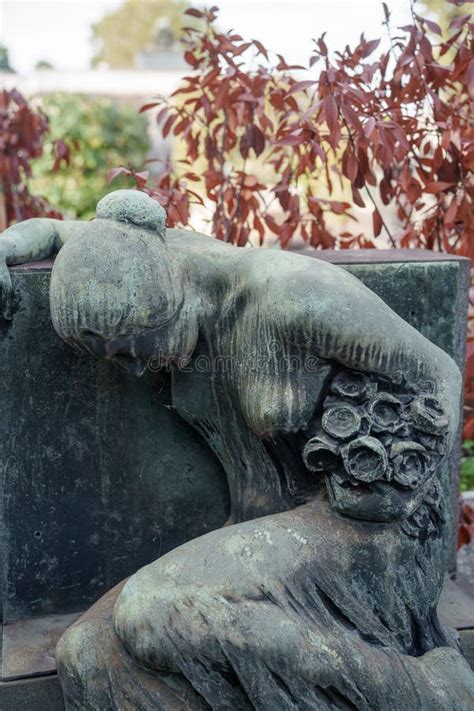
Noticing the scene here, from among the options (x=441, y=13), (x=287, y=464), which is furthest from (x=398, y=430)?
(x=441, y=13)

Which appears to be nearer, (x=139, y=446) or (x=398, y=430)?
(x=398, y=430)

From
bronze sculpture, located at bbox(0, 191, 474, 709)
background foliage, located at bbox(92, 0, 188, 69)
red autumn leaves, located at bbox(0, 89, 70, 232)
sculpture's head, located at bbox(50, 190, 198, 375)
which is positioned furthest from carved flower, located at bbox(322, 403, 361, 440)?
background foliage, located at bbox(92, 0, 188, 69)

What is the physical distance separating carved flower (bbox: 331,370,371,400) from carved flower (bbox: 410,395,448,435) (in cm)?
12

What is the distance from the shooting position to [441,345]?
101 inches

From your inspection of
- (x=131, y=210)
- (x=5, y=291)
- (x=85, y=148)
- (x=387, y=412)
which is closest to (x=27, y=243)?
(x=5, y=291)

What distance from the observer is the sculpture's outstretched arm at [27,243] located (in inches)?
89.7

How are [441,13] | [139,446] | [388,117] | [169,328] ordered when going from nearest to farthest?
1. [169,328]
2. [139,446]
3. [388,117]
4. [441,13]

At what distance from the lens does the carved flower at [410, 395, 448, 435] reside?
6.86 ft

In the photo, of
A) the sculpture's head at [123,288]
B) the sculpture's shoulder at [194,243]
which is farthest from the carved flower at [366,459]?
the sculpture's shoulder at [194,243]

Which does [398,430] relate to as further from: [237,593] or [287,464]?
[237,593]

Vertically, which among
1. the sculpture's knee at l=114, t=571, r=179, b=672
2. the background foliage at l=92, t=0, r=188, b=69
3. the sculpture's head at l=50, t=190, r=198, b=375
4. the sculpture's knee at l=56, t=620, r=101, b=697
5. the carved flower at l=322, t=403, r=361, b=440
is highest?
the background foliage at l=92, t=0, r=188, b=69

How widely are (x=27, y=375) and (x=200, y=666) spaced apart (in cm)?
87

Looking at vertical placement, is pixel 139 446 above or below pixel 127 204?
below

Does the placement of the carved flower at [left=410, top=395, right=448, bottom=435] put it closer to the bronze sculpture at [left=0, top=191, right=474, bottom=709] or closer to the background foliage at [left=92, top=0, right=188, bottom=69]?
the bronze sculpture at [left=0, top=191, right=474, bottom=709]
